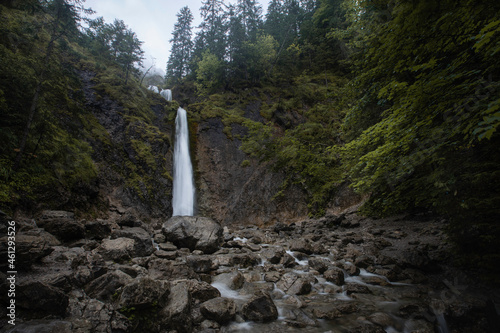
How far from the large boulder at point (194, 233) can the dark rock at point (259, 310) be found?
4.27 meters

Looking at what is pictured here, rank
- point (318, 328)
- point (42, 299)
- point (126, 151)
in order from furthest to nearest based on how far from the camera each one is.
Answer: point (126, 151)
point (318, 328)
point (42, 299)

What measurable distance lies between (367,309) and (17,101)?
12.8 meters

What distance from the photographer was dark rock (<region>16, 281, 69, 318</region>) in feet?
8.66

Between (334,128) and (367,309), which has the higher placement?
(334,128)

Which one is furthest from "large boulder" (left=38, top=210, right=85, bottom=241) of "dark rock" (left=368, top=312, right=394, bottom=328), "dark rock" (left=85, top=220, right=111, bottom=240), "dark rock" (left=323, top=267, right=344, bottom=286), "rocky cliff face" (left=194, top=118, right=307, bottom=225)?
"rocky cliff face" (left=194, top=118, right=307, bottom=225)

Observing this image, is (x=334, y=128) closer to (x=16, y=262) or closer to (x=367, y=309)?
(x=367, y=309)

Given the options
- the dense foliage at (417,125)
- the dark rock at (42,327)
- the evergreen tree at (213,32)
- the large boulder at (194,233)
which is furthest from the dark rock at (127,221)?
the evergreen tree at (213,32)

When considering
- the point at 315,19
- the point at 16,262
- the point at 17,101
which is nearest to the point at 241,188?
the point at 17,101

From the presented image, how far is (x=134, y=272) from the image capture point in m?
4.40

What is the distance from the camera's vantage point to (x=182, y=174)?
18812 mm

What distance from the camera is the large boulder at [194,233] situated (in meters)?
7.70

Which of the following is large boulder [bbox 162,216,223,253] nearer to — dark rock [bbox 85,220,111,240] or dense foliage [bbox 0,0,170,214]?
dark rock [bbox 85,220,111,240]

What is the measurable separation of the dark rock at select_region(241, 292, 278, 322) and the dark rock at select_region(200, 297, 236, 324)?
25 centimetres

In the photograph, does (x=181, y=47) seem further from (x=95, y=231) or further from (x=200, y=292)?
(x=200, y=292)
